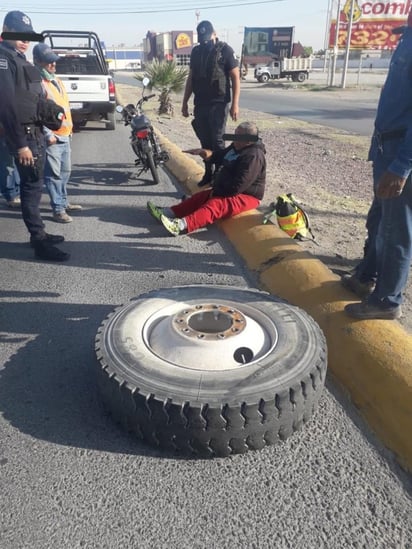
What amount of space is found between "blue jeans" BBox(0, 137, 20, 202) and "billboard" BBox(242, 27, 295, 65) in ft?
164

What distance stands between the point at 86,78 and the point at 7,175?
7.53m

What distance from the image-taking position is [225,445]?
2.08m

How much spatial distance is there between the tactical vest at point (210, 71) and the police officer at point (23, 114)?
8.20 feet

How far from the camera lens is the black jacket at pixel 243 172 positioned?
190 inches

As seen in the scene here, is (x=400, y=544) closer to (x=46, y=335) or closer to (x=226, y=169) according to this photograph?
(x=46, y=335)

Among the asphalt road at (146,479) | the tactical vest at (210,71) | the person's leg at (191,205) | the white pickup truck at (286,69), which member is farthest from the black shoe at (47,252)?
the white pickup truck at (286,69)

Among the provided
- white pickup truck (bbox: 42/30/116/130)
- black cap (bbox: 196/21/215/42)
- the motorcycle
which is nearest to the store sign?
white pickup truck (bbox: 42/30/116/130)

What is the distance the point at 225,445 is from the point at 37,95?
341 centimetres

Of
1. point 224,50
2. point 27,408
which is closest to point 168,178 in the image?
point 224,50

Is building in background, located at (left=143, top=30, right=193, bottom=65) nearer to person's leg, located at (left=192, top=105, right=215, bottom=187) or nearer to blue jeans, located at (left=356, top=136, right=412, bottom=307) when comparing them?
Answer: person's leg, located at (left=192, top=105, right=215, bottom=187)

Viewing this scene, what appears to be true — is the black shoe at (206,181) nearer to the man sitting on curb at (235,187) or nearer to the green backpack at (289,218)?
the man sitting on curb at (235,187)

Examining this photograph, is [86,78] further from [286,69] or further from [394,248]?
[286,69]

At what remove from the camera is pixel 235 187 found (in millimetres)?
4934

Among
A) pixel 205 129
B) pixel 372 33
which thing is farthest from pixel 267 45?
pixel 205 129
